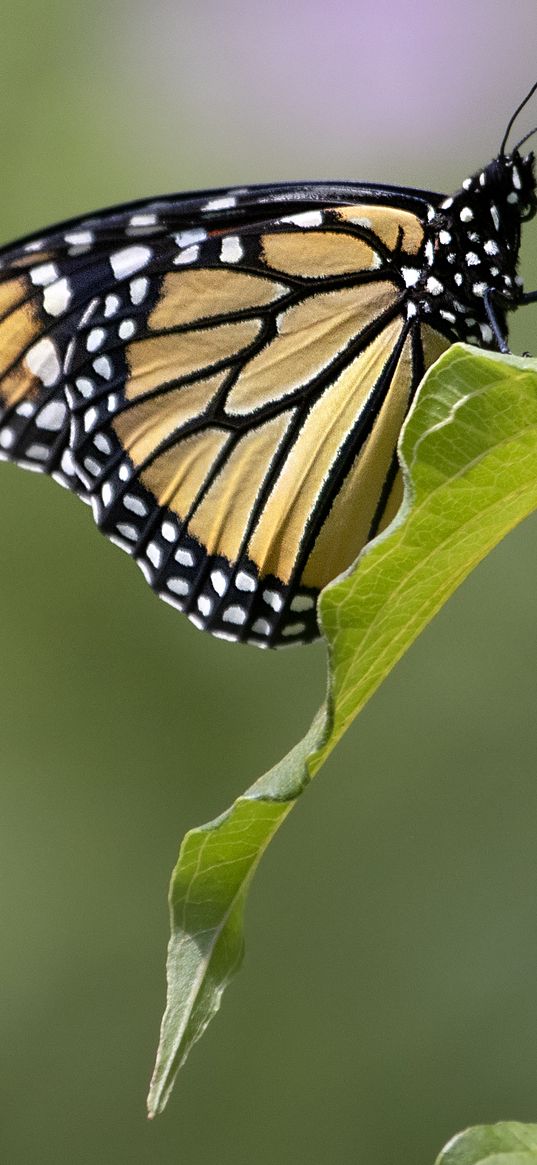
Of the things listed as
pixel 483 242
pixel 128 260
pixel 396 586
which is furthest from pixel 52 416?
pixel 396 586

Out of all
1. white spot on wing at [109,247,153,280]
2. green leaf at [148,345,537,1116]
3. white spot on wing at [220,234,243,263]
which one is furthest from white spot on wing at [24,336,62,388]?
green leaf at [148,345,537,1116]

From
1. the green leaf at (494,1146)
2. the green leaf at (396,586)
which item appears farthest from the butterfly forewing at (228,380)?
the green leaf at (494,1146)

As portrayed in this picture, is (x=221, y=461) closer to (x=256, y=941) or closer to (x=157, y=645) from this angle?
(x=157, y=645)

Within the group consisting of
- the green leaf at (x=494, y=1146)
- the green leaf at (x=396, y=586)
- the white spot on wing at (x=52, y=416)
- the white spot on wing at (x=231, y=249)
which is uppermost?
the white spot on wing at (x=231, y=249)

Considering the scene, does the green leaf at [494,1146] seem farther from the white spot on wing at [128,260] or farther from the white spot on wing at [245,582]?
the white spot on wing at [128,260]

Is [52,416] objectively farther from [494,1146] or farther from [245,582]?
[494,1146]

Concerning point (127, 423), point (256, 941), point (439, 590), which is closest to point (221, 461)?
point (127, 423)

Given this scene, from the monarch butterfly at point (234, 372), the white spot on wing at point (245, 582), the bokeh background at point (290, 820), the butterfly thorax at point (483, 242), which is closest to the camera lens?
the butterfly thorax at point (483, 242)

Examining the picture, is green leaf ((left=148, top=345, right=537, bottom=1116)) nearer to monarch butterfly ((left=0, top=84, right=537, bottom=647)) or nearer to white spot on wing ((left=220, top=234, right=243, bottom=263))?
monarch butterfly ((left=0, top=84, right=537, bottom=647))
